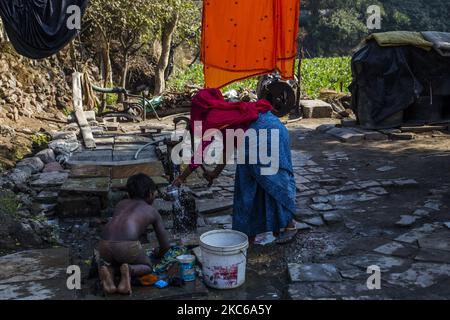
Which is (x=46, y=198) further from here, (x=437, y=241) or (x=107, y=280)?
(x=437, y=241)

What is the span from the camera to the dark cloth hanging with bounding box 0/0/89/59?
4.75 meters

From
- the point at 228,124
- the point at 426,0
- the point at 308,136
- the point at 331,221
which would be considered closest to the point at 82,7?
the point at 228,124

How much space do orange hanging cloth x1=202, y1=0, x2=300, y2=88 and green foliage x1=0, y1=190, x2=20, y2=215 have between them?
2.70 meters

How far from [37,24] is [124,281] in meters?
2.82

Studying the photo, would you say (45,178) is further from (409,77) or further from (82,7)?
(409,77)

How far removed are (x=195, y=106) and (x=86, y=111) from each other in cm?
852

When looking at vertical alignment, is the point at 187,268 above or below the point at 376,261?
above

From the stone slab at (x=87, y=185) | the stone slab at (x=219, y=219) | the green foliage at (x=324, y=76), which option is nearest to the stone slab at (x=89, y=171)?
the stone slab at (x=87, y=185)

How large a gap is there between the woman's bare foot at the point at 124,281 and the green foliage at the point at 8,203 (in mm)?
2496

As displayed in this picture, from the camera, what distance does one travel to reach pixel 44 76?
518 inches

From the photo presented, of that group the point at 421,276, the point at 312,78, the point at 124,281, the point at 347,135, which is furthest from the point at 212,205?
the point at 312,78

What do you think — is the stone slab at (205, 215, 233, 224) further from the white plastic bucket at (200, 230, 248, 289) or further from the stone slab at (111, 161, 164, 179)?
the white plastic bucket at (200, 230, 248, 289)

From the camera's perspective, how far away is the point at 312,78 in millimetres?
20234

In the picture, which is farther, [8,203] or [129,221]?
[8,203]
